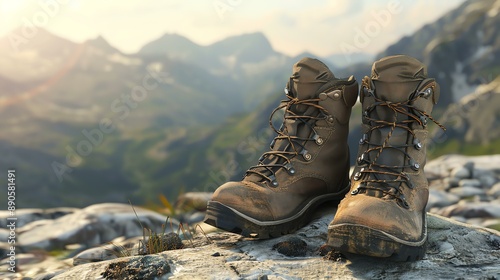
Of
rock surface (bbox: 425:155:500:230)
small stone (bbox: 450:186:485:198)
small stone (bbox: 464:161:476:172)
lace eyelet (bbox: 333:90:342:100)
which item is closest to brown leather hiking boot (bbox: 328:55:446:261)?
lace eyelet (bbox: 333:90:342:100)

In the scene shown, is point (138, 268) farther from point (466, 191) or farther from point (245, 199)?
point (466, 191)

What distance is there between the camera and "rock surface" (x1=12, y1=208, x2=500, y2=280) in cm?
358

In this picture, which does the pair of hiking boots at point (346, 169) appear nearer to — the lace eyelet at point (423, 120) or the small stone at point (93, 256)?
the lace eyelet at point (423, 120)

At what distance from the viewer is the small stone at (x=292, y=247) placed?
4031 millimetres

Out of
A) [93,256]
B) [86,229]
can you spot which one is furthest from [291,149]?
[86,229]

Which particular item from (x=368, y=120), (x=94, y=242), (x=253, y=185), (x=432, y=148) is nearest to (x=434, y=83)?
(x=368, y=120)

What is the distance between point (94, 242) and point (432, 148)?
10423 centimetres

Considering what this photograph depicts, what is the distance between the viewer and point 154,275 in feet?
11.8

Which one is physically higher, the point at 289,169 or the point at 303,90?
the point at 303,90

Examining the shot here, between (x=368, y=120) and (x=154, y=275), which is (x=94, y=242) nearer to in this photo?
(x=154, y=275)

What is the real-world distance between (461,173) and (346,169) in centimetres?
1530

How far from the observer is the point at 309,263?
12.4 ft

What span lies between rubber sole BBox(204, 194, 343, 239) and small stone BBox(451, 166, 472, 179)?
15716mm

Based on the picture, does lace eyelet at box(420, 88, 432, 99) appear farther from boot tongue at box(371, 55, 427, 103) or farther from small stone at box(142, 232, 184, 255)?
small stone at box(142, 232, 184, 255)
